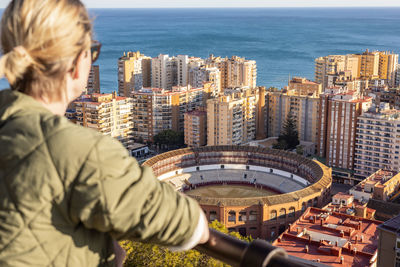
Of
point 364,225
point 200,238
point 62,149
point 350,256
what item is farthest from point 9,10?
point 364,225

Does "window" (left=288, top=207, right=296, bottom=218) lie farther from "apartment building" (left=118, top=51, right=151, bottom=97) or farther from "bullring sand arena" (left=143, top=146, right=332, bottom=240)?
"apartment building" (left=118, top=51, right=151, bottom=97)

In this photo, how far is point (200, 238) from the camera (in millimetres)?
937

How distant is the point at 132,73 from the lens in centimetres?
3067

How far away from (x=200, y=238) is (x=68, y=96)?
1.17 feet

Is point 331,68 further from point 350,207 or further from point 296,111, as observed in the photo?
point 350,207

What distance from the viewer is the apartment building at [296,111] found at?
75.6 ft

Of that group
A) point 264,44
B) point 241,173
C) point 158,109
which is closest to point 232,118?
point 241,173

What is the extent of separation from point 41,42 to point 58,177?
232 mm

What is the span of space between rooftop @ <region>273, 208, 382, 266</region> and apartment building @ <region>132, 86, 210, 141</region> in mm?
12516

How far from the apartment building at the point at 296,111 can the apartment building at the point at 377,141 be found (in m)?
3.98

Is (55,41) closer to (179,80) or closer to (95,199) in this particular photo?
(95,199)

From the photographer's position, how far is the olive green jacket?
81 cm

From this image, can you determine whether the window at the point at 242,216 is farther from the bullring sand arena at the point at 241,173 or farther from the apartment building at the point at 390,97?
the apartment building at the point at 390,97

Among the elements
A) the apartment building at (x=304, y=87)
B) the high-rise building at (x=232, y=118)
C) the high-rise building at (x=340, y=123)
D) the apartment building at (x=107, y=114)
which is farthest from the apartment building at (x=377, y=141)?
the apartment building at (x=107, y=114)
